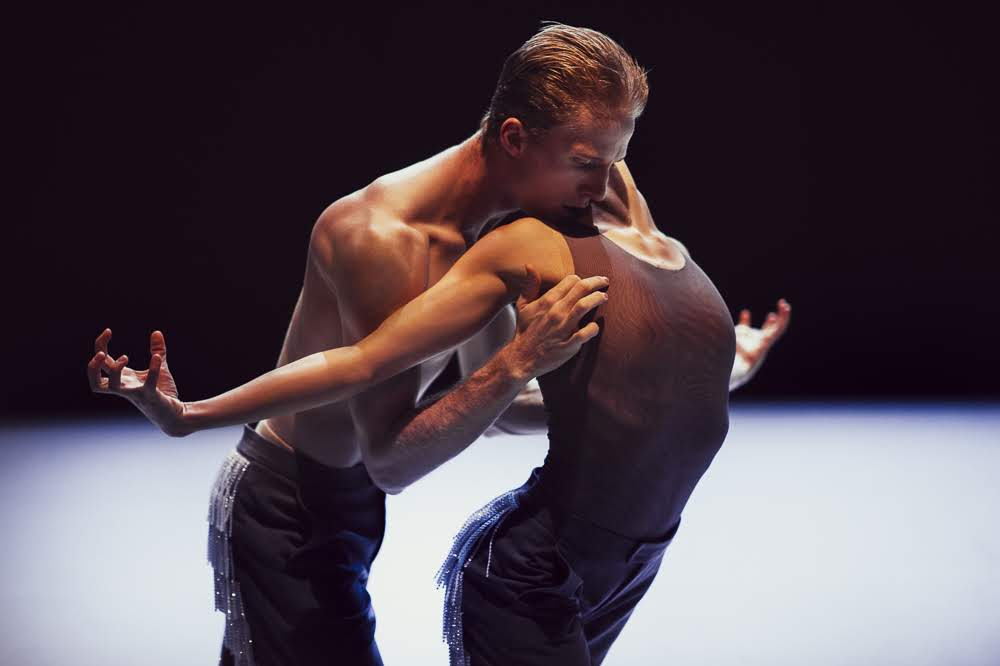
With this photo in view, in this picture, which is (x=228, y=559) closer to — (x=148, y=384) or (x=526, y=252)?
(x=148, y=384)

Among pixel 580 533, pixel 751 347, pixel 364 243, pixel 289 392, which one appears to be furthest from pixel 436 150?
pixel 580 533

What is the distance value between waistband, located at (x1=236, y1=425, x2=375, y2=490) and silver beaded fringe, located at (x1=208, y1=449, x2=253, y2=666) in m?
0.04

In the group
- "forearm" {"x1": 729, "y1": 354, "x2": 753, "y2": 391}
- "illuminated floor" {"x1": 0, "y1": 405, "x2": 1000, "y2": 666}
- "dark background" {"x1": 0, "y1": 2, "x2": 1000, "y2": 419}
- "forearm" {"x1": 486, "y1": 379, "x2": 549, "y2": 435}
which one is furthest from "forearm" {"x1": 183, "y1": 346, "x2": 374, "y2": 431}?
"dark background" {"x1": 0, "y1": 2, "x2": 1000, "y2": 419}

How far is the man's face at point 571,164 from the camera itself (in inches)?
69.5

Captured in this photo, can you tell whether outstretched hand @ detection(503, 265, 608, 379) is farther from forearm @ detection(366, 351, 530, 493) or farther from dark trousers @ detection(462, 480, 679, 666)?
dark trousers @ detection(462, 480, 679, 666)

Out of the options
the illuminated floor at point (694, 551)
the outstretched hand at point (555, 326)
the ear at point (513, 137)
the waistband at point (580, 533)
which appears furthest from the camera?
the illuminated floor at point (694, 551)

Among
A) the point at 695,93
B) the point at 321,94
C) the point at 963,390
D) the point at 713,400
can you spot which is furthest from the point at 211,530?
the point at 963,390

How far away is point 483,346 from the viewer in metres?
2.29

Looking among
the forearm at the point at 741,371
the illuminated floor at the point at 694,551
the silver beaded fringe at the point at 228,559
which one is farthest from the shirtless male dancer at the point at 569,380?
the illuminated floor at the point at 694,551

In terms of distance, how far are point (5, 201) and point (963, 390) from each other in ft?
16.2

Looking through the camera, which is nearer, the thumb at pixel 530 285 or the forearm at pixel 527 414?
the thumb at pixel 530 285

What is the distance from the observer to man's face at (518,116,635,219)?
1765 mm

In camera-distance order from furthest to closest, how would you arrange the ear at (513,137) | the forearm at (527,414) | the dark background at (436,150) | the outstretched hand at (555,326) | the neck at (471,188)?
the dark background at (436,150)
the forearm at (527,414)
the neck at (471,188)
the ear at (513,137)
the outstretched hand at (555,326)

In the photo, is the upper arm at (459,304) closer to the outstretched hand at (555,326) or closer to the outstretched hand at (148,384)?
the outstretched hand at (555,326)
